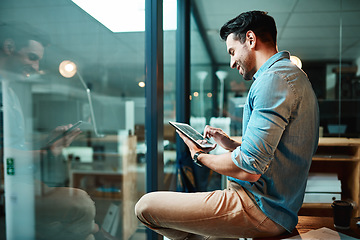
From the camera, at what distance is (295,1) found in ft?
10.7

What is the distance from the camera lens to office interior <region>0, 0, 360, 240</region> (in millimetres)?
1755

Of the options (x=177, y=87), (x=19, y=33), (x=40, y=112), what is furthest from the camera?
(x=177, y=87)

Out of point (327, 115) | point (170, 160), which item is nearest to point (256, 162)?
point (170, 160)

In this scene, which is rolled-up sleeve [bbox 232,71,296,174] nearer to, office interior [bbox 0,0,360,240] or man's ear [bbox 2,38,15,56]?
office interior [bbox 0,0,360,240]

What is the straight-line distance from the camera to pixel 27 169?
141 cm

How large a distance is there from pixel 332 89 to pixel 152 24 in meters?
2.26

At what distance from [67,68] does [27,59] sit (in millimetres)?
274

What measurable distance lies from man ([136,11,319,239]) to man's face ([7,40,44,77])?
0.71 metres

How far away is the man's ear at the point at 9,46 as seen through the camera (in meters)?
1.22

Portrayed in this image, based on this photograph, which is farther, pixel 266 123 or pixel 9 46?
pixel 9 46

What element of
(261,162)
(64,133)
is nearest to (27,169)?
(64,133)

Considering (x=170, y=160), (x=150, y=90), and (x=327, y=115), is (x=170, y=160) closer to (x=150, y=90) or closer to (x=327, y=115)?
(x=150, y=90)

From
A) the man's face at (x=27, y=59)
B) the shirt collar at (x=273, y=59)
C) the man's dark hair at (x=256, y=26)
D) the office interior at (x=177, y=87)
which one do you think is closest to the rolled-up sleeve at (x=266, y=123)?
the shirt collar at (x=273, y=59)

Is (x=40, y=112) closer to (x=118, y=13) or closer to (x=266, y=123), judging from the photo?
(x=118, y=13)
